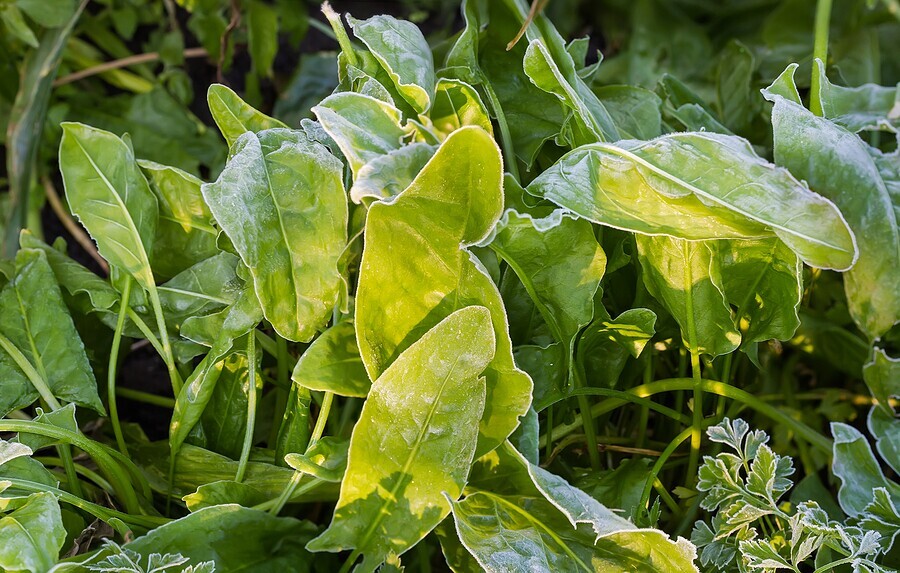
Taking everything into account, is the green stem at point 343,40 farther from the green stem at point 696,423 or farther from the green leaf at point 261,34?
the green leaf at point 261,34

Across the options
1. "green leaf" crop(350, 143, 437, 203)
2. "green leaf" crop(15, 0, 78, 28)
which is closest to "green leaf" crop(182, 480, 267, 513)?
"green leaf" crop(350, 143, 437, 203)

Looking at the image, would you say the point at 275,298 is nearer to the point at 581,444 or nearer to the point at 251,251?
the point at 251,251

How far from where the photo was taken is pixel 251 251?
471 millimetres

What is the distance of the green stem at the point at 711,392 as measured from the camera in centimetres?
55

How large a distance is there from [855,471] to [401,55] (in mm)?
412

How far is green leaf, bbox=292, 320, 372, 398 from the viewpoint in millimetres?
479

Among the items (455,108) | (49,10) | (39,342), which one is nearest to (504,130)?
(455,108)

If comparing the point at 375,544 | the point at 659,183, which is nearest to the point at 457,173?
the point at 659,183

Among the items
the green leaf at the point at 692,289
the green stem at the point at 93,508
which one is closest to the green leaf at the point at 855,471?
the green leaf at the point at 692,289

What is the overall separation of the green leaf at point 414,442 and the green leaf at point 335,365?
4 cm

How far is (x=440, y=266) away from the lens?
0.46 meters

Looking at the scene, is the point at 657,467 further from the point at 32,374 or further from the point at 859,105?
the point at 32,374

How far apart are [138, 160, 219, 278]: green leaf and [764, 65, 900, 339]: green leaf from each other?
39cm

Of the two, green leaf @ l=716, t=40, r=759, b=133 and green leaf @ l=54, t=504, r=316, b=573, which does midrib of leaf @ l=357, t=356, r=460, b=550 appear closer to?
green leaf @ l=54, t=504, r=316, b=573
